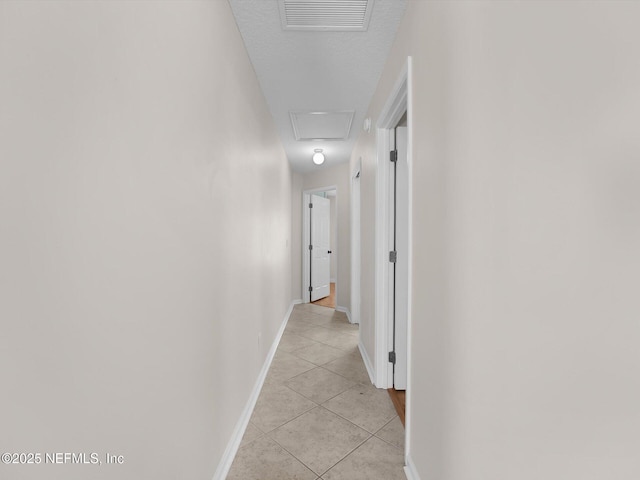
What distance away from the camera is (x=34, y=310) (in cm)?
55

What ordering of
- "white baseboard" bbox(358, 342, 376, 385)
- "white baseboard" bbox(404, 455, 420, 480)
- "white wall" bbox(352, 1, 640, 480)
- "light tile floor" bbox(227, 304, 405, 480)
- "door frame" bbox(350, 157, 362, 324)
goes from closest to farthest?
"white wall" bbox(352, 1, 640, 480) → "white baseboard" bbox(404, 455, 420, 480) → "light tile floor" bbox(227, 304, 405, 480) → "white baseboard" bbox(358, 342, 376, 385) → "door frame" bbox(350, 157, 362, 324)

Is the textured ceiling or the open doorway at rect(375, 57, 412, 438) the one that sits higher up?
the textured ceiling

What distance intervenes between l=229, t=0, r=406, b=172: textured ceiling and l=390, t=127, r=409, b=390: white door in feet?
1.89

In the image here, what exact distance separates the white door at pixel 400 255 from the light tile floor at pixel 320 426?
0.99 ft

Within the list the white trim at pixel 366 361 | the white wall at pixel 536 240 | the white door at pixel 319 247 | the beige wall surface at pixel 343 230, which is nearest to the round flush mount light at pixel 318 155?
the beige wall surface at pixel 343 230

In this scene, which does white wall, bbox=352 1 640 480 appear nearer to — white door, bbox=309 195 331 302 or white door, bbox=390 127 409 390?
white door, bbox=390 127 409 390

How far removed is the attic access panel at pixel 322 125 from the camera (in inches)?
122

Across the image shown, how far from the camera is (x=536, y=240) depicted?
0.68 metres

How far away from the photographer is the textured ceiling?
173 centimetres

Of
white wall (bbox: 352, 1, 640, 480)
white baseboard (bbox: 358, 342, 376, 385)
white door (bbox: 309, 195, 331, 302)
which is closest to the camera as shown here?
white wall (bbox: 352, 1, 640, 480)

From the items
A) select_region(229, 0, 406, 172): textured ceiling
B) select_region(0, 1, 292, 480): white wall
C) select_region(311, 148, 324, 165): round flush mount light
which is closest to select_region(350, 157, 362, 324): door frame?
select_region(311, 148, 324, 165): round flush mount light

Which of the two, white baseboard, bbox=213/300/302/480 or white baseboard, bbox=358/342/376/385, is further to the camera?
white baseboard, bbox=358/342/376/385

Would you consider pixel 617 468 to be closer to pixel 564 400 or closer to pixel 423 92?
pixel 564 400

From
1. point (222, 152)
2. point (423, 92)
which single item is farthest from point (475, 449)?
point (222, 152)
